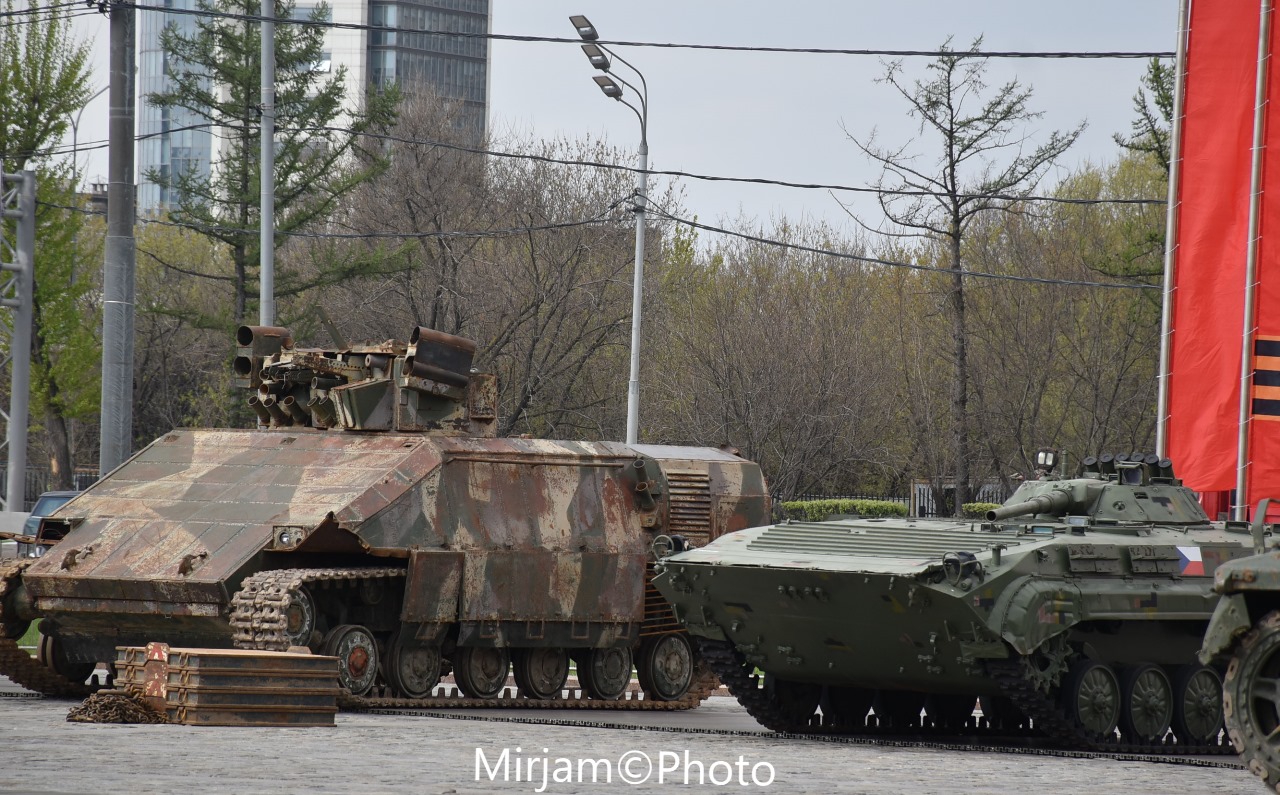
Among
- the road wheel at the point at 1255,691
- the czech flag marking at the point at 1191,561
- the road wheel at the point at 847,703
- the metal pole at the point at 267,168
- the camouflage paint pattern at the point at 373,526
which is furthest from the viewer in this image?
the metal pole at the point at 267,168

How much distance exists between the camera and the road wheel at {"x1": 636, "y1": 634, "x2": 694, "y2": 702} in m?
18.1

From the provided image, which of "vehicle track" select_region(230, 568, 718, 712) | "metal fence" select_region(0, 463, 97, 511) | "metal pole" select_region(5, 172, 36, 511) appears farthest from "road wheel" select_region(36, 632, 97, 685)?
"metal fence" select_region(0, 463, 97, 511)

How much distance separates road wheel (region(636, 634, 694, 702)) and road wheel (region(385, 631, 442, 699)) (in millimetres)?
2309

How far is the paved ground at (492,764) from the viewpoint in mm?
9906

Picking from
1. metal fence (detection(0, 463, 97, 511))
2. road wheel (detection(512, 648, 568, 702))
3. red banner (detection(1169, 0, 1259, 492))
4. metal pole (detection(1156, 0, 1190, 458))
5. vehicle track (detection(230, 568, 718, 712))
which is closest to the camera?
vehicle track (detection(230, 568, 718, 712))

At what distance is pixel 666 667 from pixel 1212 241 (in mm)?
6569

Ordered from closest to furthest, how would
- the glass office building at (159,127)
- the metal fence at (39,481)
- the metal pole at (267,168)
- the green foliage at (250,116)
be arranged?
the metal pole at (267,168)
the green foliage at (250,116)
the metal fence at (39,481)
the glass office building at (159,127)

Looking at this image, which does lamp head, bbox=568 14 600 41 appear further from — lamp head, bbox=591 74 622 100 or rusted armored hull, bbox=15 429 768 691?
rusted armored hull, bbox=15 429 768 691

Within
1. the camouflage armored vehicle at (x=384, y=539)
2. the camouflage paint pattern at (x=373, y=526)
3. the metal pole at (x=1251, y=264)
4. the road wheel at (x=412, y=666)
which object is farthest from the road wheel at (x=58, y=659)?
the metal pole at (x=1251, y=264)

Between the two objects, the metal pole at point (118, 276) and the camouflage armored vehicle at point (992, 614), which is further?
the metal pole at point (118, 276)

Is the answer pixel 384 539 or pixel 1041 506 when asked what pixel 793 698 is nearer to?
pixel 1041 506

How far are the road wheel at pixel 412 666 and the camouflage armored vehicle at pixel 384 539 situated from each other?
0.02m

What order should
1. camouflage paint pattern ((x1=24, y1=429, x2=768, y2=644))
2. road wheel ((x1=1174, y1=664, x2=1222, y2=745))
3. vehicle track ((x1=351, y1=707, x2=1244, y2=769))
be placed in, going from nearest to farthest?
vehicle track ((x1=351, y1=707, x2=1244, y2=769))
road wheel ((x1=1174, y1=664, x2=1222, y2=745))
camouflage paint pattern ((x1=24, y1=429, x2=768, y2=644))

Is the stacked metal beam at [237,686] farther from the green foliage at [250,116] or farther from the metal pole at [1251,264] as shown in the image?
the green foliage at [250,116]
